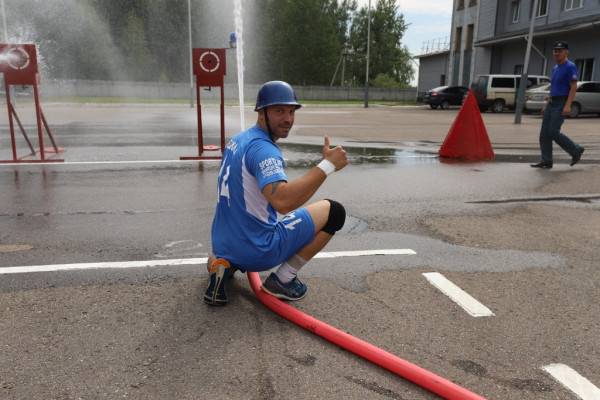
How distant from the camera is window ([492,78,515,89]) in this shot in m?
29.2

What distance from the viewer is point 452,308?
11.0 feet

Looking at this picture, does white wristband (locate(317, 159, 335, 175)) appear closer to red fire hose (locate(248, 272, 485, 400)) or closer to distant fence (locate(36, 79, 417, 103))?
red fire hose (locate(248, 272, 485, 400))

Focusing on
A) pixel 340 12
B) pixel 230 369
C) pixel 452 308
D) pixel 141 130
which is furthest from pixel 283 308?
pixel 340 12

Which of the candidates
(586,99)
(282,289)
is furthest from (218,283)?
(586,99)

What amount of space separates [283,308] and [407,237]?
2000mm

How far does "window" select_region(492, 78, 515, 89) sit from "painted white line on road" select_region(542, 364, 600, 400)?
95.5 ft

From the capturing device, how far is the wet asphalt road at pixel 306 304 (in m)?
2.54

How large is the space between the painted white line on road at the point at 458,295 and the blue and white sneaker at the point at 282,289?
1.03 m

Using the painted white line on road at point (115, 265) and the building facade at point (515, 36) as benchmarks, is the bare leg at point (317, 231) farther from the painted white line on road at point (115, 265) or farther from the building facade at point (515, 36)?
the building facade at point (515, 36)

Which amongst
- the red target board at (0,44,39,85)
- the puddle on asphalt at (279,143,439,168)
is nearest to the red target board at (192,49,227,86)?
the puddle on asphalt at (279,143,439,168)

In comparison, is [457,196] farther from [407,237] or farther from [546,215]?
[407,237]

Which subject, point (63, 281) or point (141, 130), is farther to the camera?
point (141, 130)

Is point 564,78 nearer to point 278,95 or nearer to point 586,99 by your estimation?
point 278,95

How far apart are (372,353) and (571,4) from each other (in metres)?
35.1
